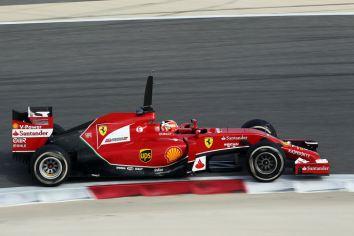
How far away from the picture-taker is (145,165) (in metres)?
12.4

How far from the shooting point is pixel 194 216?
11.1 meters

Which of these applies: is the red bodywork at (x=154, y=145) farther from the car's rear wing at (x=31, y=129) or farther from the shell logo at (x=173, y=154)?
the car's rear wing at (x=31, y=129)

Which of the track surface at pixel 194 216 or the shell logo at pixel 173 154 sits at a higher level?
the shell logo at pixel 173 154

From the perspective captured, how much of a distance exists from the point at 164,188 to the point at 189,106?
4.53 meters

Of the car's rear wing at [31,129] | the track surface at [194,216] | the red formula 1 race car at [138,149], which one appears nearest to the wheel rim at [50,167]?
the red formula 1 race car at [138,149]

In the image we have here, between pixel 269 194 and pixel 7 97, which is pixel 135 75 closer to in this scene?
pixel 7 97

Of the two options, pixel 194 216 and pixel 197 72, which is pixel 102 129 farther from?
pixel 197 72

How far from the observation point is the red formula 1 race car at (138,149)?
40.2 feet

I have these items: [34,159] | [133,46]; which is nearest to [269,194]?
[34,159]

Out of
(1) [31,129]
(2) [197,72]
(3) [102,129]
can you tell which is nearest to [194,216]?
(3) [102,129]

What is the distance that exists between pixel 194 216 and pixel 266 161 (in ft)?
5.46

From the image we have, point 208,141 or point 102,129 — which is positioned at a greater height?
point 102,129

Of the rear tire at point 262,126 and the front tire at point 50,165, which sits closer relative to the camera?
the front tire at point 50,165

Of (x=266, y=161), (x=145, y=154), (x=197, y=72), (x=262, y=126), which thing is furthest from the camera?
(x=197, y=72)
